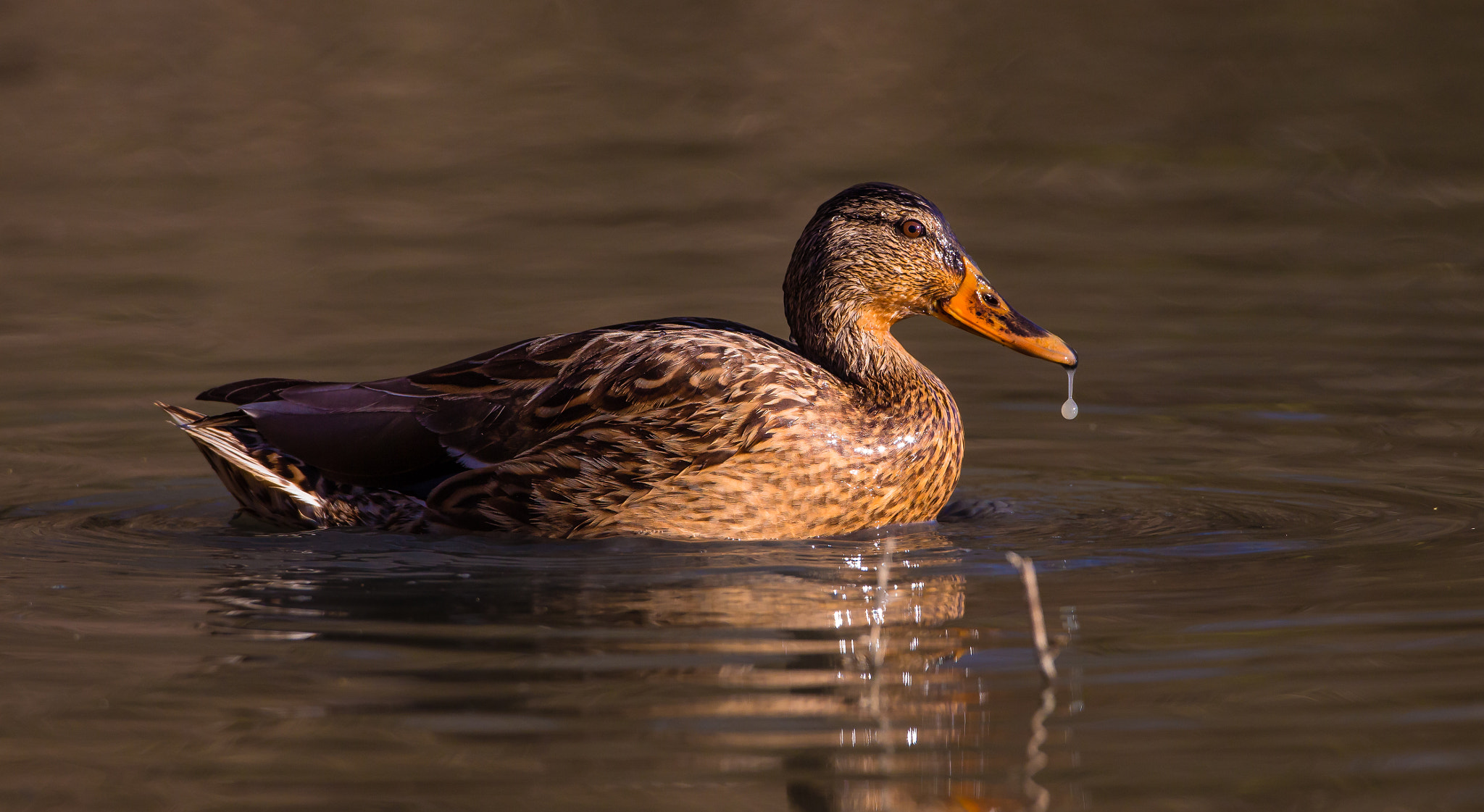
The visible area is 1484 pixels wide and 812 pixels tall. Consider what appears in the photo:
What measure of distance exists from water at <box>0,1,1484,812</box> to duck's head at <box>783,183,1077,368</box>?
81cm

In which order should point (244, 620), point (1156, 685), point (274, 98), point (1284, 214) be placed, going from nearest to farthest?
point (1156, 685)
point (244, 620)
point (1284, 214)
point (274, 98)

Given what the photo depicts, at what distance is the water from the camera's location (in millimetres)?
4785

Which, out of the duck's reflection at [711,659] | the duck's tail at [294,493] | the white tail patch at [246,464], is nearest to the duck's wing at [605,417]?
the duck's tail at [294,493]

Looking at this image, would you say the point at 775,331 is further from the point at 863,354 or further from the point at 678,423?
the point at 678,423

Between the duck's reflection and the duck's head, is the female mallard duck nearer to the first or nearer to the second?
the duck's head

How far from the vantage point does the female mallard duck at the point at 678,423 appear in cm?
713

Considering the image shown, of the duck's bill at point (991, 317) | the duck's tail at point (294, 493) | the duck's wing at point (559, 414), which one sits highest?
the duck's bill at point (991, 317)

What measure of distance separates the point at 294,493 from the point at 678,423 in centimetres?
163

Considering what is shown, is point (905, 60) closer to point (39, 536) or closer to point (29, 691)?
point (39, 536)

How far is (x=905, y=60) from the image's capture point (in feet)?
60.9

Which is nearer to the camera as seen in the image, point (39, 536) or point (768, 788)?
point (768, 788)

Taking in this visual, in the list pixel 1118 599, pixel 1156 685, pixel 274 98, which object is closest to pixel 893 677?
pixel 1156 685

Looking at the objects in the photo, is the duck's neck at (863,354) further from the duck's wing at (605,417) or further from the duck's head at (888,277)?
the duck's wing at (605,417)

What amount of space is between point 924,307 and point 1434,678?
121 inches
